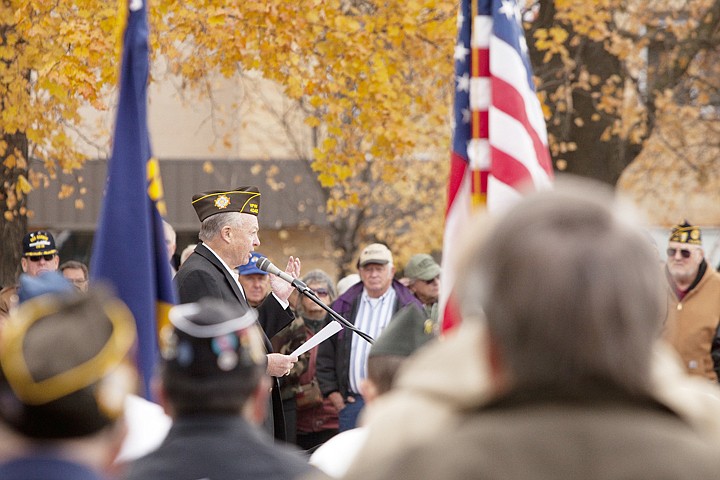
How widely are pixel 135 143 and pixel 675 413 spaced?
2.66m

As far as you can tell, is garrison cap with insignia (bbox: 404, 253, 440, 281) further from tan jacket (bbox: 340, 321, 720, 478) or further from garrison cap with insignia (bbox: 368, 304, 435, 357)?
tan jacket (bbox: 340, 321, 720, 478)

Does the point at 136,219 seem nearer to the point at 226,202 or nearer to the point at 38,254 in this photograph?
the point at 226,202

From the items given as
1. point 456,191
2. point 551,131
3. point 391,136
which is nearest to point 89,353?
point 456,191

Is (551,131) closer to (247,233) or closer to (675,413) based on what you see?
(247,233)

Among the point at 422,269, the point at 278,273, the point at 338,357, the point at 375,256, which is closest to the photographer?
the point at 278,273

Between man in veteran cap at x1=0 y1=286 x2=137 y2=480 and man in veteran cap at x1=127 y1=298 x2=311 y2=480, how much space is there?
25 centimetres

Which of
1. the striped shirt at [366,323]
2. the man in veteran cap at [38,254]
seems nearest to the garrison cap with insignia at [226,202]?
the man in veteran cap at [38,254]

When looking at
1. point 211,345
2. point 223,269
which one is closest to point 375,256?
point 223,269

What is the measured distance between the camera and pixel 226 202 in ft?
22.5

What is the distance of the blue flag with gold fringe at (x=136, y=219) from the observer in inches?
158

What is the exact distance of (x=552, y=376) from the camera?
179 cm

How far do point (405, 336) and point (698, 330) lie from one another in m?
6.32

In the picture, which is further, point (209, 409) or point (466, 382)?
point (209, 409)

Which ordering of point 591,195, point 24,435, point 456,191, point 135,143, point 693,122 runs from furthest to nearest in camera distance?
point 693,122
point 456,191
point 135,143
point 24,435
point 591,195
